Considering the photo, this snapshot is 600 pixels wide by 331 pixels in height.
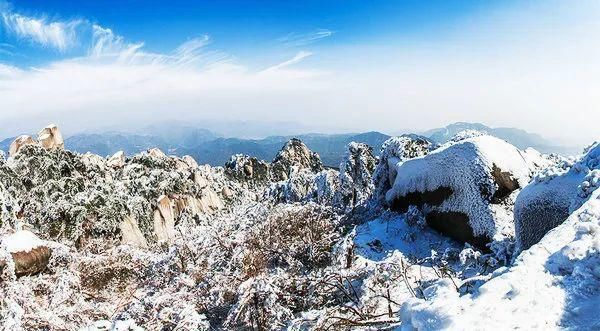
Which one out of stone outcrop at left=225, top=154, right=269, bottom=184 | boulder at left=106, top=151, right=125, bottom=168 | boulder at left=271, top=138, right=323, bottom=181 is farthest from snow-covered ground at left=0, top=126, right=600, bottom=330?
boulder at left=271, top=138, right=323, bottom=181

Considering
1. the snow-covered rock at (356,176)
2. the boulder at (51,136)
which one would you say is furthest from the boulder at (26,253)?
the boulder at (51,136)

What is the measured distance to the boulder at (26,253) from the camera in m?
9.04

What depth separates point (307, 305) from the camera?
289 inches

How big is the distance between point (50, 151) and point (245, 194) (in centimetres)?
3580

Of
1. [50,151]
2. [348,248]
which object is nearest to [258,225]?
[348,248]

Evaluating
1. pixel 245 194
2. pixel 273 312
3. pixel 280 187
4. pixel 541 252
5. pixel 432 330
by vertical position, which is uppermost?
pixel 541 252

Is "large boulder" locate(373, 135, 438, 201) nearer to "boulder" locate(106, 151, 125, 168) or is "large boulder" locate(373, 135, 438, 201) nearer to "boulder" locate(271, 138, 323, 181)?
"boulder" locate(106, 151, 125, 168)

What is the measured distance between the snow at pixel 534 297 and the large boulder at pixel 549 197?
9.19ft

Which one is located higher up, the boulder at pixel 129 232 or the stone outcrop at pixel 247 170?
the boulder at pixel 129 232

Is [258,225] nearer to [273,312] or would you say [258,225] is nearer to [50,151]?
[273,312]

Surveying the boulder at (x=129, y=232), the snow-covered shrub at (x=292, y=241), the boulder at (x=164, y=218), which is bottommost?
the boulder at (x=164, y=218)

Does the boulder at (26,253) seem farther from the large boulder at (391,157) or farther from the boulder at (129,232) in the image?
the large boulder at (391,157)

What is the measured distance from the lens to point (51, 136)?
126 feet

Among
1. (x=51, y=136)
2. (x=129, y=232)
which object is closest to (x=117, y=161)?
(x=51, y=136)
